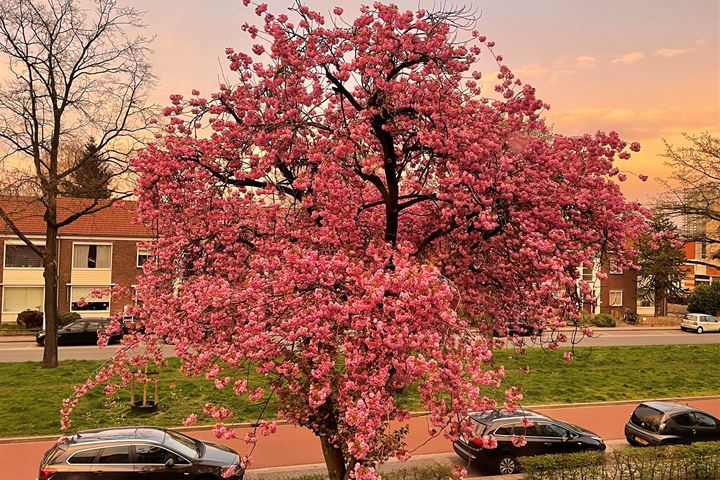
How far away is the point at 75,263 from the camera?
3612 cm

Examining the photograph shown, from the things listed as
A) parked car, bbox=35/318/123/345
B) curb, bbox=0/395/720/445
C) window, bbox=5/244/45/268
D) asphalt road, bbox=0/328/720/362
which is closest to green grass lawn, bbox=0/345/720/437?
curb, bbox=0/395/720/445

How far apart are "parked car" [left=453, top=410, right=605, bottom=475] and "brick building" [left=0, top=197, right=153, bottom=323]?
27649mm

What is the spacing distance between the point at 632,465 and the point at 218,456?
8858mm

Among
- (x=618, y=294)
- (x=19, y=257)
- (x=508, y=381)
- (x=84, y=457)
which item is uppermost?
(x=19, y=257)

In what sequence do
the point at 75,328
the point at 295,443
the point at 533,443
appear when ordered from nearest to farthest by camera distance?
1. the point at 533,443
2. the point at 295,443
3. the point at 75,328

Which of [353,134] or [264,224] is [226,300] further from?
[353,134]

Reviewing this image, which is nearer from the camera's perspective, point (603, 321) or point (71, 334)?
point (71, 334)

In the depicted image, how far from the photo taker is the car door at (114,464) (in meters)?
10.7

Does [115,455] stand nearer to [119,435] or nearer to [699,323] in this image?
[119,435]

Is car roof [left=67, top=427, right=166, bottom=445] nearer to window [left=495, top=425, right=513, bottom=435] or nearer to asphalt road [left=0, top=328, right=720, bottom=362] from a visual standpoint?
asphalt road [left=0, top=328, right=720, bottom=362]

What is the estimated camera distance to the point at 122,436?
11.4m

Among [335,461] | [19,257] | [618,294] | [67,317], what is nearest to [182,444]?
[335,461]

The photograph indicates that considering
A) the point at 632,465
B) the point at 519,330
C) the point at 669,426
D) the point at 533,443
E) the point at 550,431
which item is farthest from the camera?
the point at 669,426

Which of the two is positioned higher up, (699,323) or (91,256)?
(91,256)
